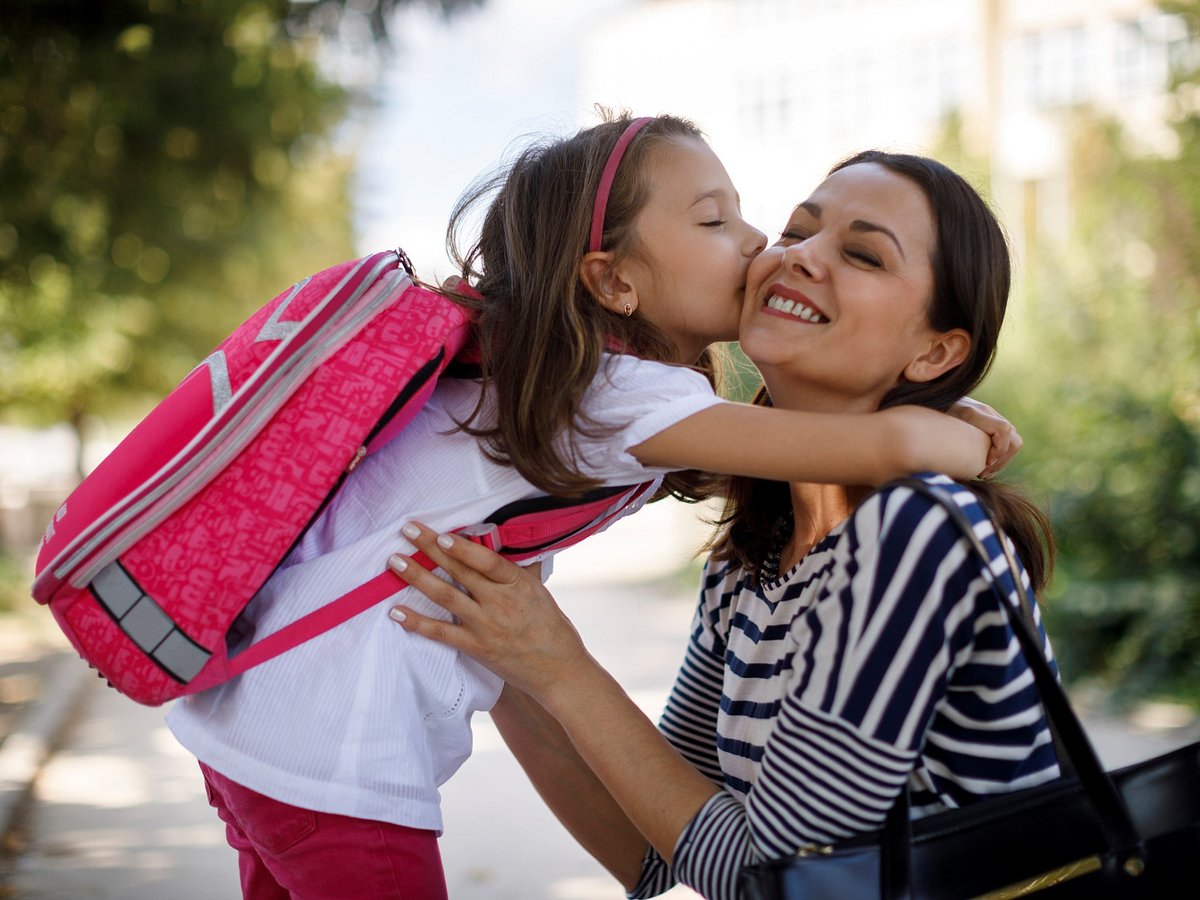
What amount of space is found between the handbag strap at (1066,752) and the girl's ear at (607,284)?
3.16 feet

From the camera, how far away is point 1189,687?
7.06 metres

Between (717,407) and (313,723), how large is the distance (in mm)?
847

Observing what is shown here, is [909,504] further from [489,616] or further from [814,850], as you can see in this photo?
[489,616]

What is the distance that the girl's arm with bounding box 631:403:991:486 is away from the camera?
187 cm

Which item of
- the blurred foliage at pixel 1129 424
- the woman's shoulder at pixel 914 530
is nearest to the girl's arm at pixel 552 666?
the woman's shoulder at pixel 914 530

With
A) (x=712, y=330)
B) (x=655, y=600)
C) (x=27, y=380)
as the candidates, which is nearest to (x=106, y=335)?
(x=27, y=380)

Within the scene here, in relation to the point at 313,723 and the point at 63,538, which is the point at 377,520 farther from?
the point at 63,538

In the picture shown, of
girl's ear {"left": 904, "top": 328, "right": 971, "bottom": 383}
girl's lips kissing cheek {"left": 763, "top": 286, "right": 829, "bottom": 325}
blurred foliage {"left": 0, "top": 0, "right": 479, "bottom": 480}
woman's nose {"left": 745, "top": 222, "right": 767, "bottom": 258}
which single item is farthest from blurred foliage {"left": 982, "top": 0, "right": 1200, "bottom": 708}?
girl's lips kissing cheek {"left": 763, "top": 286, "right": 829, "bottom": 325}

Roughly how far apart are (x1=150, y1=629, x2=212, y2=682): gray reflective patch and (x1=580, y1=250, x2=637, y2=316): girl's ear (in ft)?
3.32

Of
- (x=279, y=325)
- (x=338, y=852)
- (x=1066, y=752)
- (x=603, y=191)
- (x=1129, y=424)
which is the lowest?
(x=1129, y=424)

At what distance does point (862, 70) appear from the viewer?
115 feet

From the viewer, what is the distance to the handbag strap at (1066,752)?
5.18 ft

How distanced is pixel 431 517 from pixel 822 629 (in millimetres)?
722

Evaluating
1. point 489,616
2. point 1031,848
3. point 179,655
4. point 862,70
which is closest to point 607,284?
point 489,616
